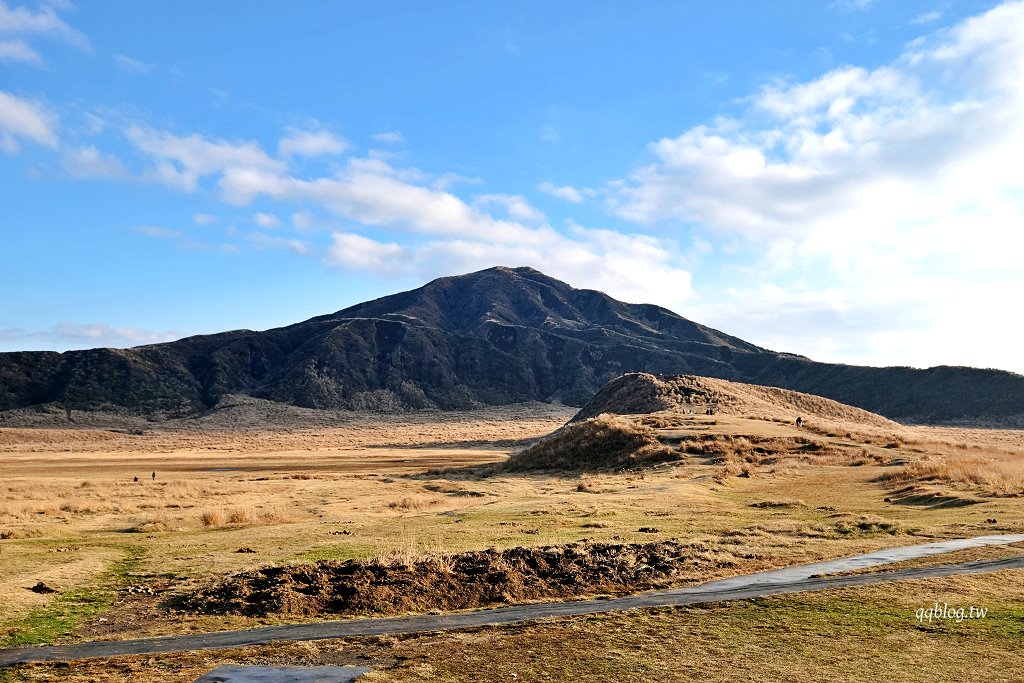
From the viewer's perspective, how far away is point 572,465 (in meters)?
62.5

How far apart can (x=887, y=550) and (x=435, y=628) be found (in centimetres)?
1443

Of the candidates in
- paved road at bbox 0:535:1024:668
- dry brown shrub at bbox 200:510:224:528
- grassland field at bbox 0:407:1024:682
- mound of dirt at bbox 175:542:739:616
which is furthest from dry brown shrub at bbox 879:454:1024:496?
dry brown shrub at bbox 200:510:224:528

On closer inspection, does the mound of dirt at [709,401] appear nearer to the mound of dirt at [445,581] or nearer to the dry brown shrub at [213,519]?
the dry brown shrub at [213,519]

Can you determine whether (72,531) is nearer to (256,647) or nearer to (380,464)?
(256,647)

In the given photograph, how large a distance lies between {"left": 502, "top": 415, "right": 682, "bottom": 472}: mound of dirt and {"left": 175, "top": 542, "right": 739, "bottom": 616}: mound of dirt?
3829 cm

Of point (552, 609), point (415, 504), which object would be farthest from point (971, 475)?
point (552, 609)

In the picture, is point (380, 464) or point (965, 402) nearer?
point (380, 464)

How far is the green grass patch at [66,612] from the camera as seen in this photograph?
1397cm

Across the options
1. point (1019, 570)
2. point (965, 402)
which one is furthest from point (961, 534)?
point (965, 402)

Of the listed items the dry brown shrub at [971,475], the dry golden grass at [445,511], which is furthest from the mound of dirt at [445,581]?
the dry brown shrub at [971,475]

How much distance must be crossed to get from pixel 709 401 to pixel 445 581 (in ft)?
276

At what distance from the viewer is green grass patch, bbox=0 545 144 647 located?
14.0 meters

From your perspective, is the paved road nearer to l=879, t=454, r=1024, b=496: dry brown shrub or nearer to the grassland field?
the grassland field

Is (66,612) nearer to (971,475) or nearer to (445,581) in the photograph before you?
(445,581)
